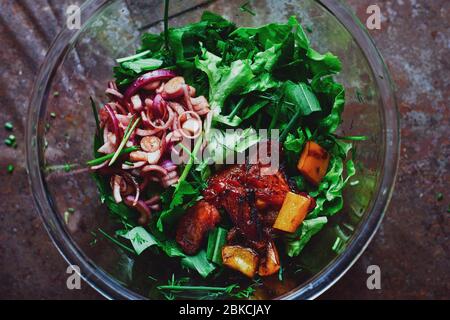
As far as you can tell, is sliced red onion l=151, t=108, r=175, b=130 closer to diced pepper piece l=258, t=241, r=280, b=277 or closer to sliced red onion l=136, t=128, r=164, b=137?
sliced red onion l=136, t=128, r=164, b=137

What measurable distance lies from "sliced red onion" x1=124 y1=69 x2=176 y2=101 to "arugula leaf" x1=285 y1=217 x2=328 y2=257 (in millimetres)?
742

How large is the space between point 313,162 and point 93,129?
3.00ft

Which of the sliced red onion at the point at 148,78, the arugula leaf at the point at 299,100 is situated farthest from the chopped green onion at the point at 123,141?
the arugula leaf at the point at 299,100

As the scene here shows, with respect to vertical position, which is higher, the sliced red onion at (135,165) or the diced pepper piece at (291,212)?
the sliced red onion at (135,165)

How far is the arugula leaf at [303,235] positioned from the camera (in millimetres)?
1796

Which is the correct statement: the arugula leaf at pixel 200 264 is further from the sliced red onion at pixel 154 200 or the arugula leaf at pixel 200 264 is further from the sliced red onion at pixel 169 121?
the sliced red onion at pixel 169 121

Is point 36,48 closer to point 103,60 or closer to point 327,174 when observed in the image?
point 103,60

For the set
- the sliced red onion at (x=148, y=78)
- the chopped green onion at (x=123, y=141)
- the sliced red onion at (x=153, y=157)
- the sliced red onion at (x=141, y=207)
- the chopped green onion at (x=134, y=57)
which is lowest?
the sliced red onion at (x=141, y=207)

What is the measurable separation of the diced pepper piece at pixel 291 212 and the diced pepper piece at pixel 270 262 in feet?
0.31

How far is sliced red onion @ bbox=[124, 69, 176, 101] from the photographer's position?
186cm

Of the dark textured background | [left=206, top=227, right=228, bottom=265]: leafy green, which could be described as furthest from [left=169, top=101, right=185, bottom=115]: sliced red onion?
the dark textured background

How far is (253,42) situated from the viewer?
1915 millimetres
